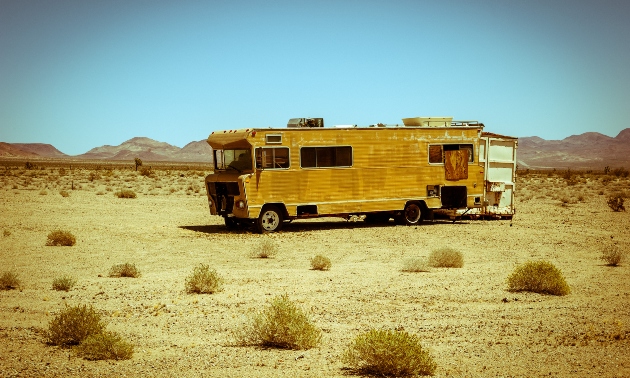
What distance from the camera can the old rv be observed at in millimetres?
18891

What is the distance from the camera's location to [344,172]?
1991cm

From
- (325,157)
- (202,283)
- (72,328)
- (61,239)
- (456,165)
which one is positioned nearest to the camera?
(72,328)

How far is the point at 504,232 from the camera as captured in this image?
19.2m

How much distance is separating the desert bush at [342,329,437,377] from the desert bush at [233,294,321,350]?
0.92 metres

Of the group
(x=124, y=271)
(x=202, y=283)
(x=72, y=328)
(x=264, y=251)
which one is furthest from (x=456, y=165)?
(x=72, y=328)

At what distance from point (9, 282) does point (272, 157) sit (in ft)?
30.6

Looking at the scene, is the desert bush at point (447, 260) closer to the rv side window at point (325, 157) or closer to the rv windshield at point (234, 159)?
the rv side window at point (325, 157)

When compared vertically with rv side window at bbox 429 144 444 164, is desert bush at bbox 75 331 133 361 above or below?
below

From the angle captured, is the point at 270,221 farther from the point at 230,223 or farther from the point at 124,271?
the point at 124,271

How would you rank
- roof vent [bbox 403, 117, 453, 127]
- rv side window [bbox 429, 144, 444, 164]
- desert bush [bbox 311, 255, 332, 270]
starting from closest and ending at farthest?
desert bush [bbox 311, 255, 332, 270] → rv side window [bbox 429, 144, 444, 164] → roof vent [bbox 403, 117, 453, 127]

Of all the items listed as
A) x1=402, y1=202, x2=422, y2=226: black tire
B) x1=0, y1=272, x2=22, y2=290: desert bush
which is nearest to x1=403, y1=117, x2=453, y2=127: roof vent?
x1=402, y1=202, x2=422, y2=226: black tire

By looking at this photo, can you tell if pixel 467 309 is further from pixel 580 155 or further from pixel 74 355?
pixel 580 155

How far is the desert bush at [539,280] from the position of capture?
34.3 ft

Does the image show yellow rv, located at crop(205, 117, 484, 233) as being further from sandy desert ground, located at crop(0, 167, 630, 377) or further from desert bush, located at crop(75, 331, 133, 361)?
desert bush, located at crop(75, 331, 133, 361)
